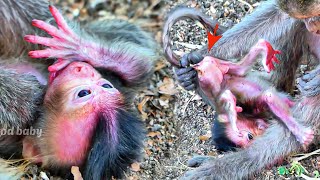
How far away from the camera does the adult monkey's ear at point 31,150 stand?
10.9 feet

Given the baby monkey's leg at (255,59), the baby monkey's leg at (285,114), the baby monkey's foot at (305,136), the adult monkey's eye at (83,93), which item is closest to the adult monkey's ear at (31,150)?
the adult monkey's eye at (83,93)

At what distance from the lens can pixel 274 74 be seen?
3.68 m

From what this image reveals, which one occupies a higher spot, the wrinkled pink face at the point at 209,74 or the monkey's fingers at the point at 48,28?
the monkey's fingers at the point at 48,28

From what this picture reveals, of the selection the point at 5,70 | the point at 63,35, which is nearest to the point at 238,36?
the point at 63,35

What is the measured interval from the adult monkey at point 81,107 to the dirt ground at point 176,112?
0.59 feet

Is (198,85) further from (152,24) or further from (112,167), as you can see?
(152,24)

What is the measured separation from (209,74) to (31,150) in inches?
34.1

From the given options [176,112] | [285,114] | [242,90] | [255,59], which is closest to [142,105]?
[176,112]

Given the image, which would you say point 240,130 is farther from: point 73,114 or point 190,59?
point 73,114

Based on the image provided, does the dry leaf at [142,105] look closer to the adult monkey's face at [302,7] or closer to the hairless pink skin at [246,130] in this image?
the hairless pink skin at [246,130]

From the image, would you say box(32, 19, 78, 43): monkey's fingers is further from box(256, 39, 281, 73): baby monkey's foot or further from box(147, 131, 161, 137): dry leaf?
box(256, 39, 281, 73): baby monkey's foot

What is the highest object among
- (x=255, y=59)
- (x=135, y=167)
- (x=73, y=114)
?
(x=255, y=59)

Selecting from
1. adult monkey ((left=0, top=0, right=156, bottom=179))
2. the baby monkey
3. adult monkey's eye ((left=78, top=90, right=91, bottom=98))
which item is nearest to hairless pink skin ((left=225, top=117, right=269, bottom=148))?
the baby monkey

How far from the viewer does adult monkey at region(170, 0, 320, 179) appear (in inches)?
132
